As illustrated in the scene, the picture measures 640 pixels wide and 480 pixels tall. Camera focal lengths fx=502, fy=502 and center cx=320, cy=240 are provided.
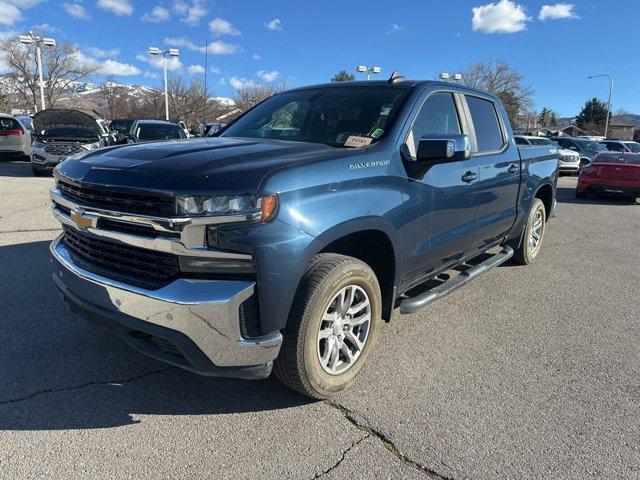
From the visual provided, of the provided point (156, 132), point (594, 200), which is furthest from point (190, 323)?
point (594, 200)

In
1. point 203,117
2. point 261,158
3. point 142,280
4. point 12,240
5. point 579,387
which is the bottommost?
point 579,387

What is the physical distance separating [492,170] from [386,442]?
2776 millimetres

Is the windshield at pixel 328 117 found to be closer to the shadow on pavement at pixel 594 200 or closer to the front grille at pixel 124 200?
the front grille at pixel 124 200

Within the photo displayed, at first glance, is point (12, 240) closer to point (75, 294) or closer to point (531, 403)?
point (75, 294)

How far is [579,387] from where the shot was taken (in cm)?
333

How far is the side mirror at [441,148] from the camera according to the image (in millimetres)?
3225

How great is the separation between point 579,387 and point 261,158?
2.55 meters

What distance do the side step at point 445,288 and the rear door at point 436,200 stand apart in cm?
16

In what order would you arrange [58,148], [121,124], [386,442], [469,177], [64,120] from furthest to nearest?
1. [121,124]
2. [64,120]
3. [58,148]
4. [469,177]
5. [386,442]

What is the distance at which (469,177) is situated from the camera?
13.4 feet

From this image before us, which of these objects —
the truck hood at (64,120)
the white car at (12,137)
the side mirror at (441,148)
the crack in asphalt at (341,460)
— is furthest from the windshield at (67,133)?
the crack in asphalt at (341,460)

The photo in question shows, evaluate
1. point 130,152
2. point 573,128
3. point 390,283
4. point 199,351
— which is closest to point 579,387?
point 390,283

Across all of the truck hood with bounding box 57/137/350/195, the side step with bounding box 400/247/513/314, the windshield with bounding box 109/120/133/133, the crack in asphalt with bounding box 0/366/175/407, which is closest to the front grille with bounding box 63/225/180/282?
the truck hood with bounding box 57/137/350/195

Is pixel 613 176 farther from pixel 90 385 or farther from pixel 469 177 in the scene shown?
pixel 90 385
